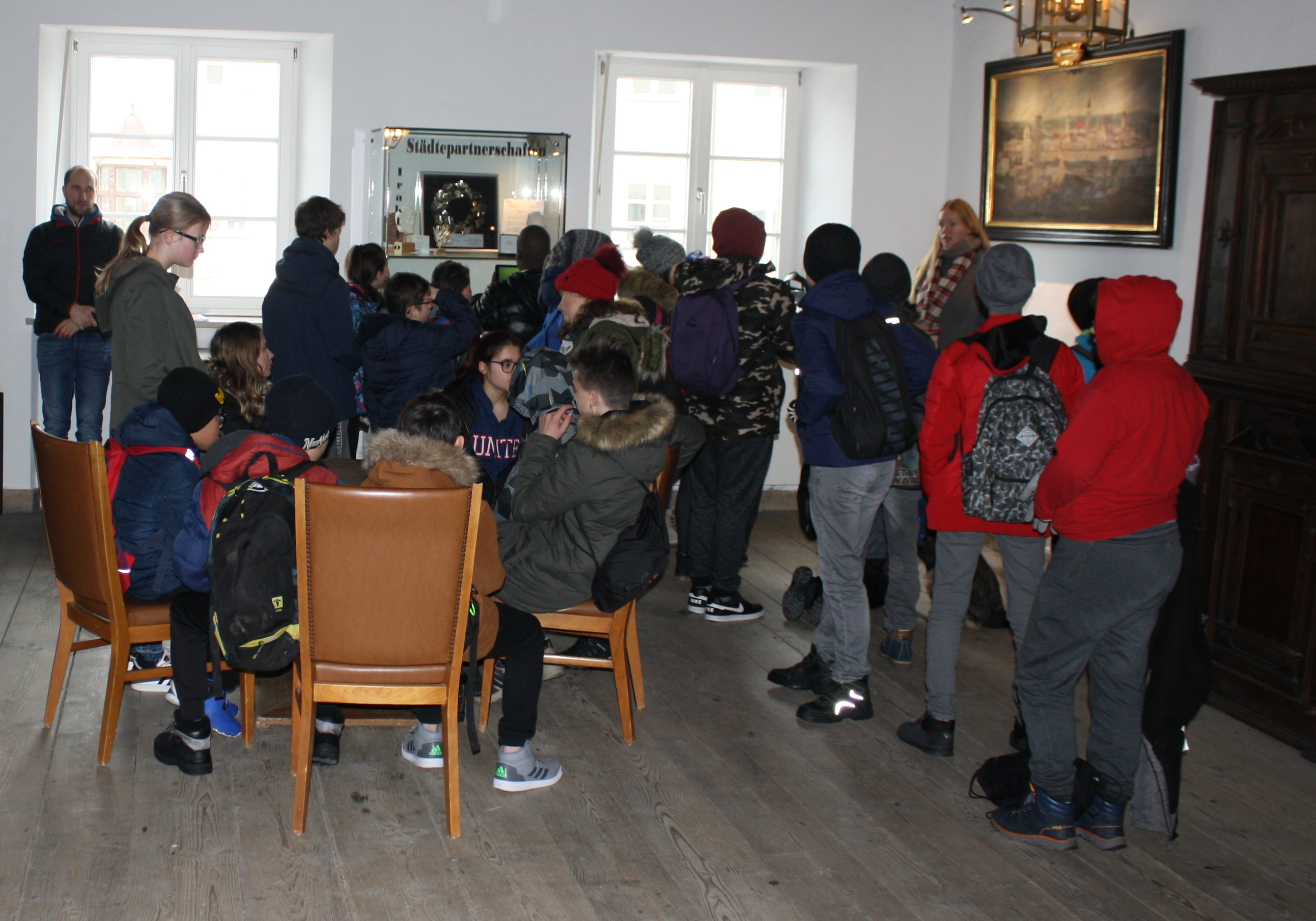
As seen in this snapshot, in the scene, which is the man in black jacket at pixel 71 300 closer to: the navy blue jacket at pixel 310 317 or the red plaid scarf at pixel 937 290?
the navy blue jacket at pixel 310 317

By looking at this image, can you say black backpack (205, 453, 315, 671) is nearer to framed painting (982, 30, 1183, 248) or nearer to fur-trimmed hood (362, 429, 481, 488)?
fur-trimmed hood (362, 429, 481, 488)

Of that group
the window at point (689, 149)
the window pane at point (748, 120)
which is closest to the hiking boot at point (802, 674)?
the window at point (689, 149)

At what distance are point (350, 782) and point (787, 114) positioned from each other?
4945 millimetres

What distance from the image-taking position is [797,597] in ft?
15.3

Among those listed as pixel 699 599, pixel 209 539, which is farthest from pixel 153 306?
pixel 699 599

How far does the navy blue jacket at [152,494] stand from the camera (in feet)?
10.6

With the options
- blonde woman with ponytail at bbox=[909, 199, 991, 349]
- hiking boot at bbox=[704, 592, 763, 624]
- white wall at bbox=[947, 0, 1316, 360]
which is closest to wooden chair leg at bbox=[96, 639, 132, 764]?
hiking boot at bbox=[704, 592, 763, 624]

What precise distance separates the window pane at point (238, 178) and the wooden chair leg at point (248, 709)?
3.71m

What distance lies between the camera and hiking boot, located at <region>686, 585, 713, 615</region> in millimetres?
4727

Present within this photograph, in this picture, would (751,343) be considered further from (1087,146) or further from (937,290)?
(1087,146)

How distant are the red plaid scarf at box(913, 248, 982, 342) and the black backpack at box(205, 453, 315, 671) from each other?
3.32m

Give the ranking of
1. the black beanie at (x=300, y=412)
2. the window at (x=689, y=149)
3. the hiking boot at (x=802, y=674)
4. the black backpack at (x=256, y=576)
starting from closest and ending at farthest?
the black backpack at (x=256, y=576), the black beanie at (x=300, y=412), the hiking boot at (x=802, y=674), the window at (x=689, y=149)

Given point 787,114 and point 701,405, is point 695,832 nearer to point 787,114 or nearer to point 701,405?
point 701,405

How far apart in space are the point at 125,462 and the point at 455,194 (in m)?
3.00
